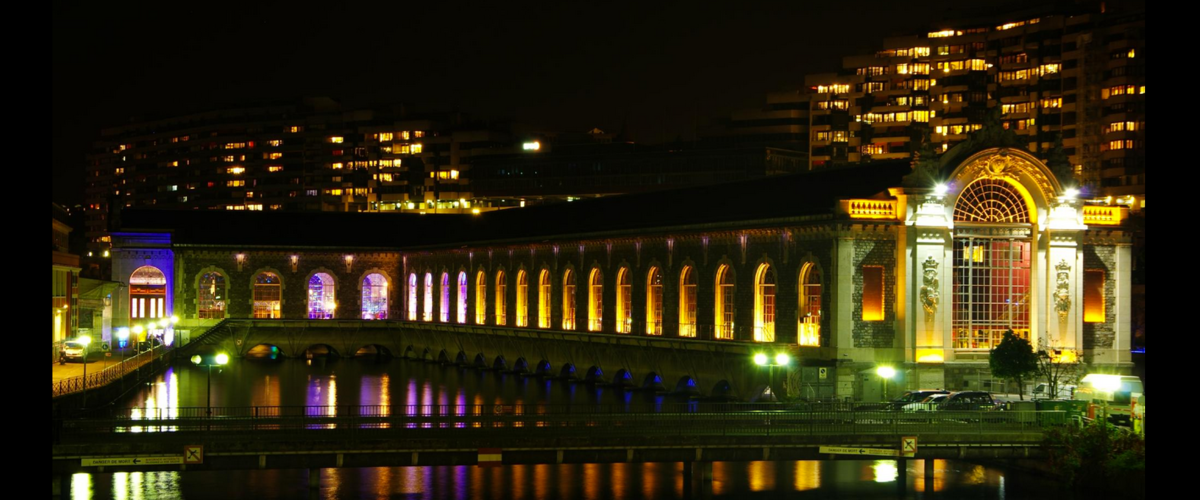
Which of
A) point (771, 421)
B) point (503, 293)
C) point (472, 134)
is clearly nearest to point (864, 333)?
point (771, 421)

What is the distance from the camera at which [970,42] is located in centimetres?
16400

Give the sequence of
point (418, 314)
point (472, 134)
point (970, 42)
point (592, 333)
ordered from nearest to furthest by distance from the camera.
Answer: point (592, 333)
point (418, 314)
point (970, 42)
point (472, 134)

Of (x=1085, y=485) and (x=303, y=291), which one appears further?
(x=303, y=291)

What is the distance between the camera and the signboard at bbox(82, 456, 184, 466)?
3847 centimetres

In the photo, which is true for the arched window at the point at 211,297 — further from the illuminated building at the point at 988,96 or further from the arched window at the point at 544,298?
the illuminated building at the point at 988,96

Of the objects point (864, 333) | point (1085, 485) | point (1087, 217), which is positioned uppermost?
point (1087, 217)

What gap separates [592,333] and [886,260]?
23228mm

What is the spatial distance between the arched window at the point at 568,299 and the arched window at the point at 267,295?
114 ft

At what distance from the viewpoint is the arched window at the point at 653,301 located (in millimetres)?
75312

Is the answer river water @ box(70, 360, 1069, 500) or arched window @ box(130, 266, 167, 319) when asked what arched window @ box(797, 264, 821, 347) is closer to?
river water @ box(70, 360, 1069, 500)

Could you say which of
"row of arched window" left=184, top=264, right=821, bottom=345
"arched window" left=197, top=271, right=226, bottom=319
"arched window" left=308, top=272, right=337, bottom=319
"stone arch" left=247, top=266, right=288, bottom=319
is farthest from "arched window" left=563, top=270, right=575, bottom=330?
"arched window" left=197, top=271, right=226, bottom=319

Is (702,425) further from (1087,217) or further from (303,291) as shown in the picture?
(303,291)

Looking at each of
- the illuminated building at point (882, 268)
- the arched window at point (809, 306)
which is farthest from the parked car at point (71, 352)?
the arched window at point (809, 306)

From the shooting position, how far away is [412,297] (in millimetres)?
113688
